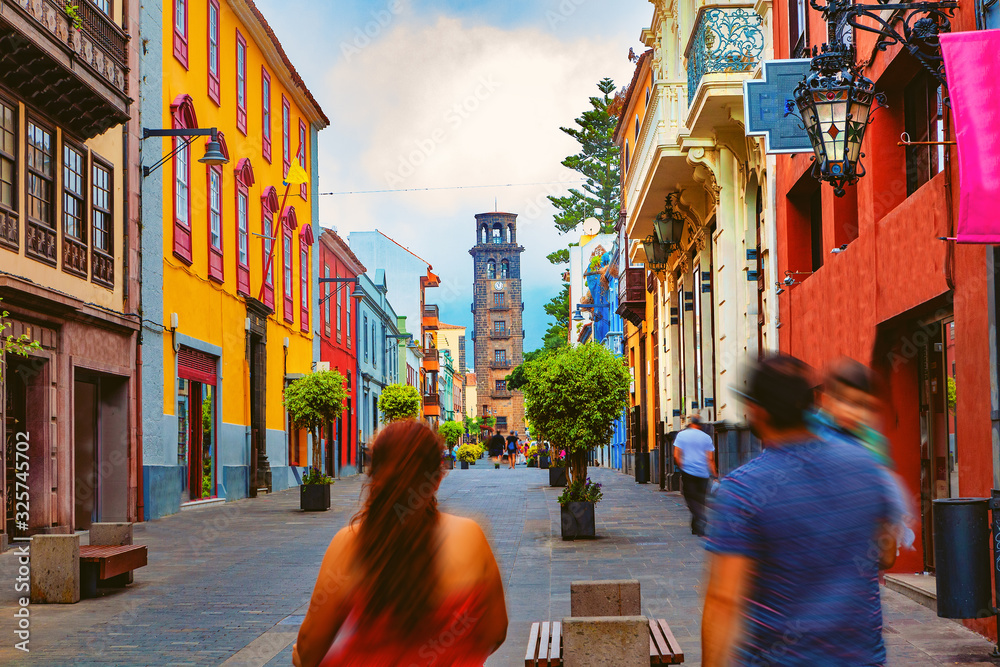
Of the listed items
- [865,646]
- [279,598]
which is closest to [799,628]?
[865,646]

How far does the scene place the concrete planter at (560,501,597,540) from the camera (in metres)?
14.8

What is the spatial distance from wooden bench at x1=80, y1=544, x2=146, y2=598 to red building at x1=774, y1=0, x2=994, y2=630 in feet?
23.7

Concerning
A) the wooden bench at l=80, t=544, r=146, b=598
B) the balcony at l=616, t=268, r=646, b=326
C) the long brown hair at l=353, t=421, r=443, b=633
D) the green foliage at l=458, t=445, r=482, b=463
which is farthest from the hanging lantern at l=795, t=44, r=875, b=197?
the green foliage at l=458, t=445, r=482, b=463

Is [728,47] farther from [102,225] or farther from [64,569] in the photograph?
[64,569]

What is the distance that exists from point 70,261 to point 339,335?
2430cm

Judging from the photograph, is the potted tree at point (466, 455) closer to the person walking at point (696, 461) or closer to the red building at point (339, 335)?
the red building at point (339, 335)

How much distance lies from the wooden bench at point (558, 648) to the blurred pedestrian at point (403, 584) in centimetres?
338

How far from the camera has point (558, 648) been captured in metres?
6.46

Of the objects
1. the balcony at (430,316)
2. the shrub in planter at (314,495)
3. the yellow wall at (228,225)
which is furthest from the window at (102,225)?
the balcony at (430,316)

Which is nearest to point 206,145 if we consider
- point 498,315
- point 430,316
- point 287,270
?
point 287,270

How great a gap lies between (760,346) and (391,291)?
5414cm

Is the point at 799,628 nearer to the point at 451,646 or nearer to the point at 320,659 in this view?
the point at 451,646

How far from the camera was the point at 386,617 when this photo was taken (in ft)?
9.49

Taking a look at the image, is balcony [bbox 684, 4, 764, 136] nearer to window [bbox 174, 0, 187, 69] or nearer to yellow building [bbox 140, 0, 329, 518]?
yellow building [bbox 140, 0, 329, 518]
